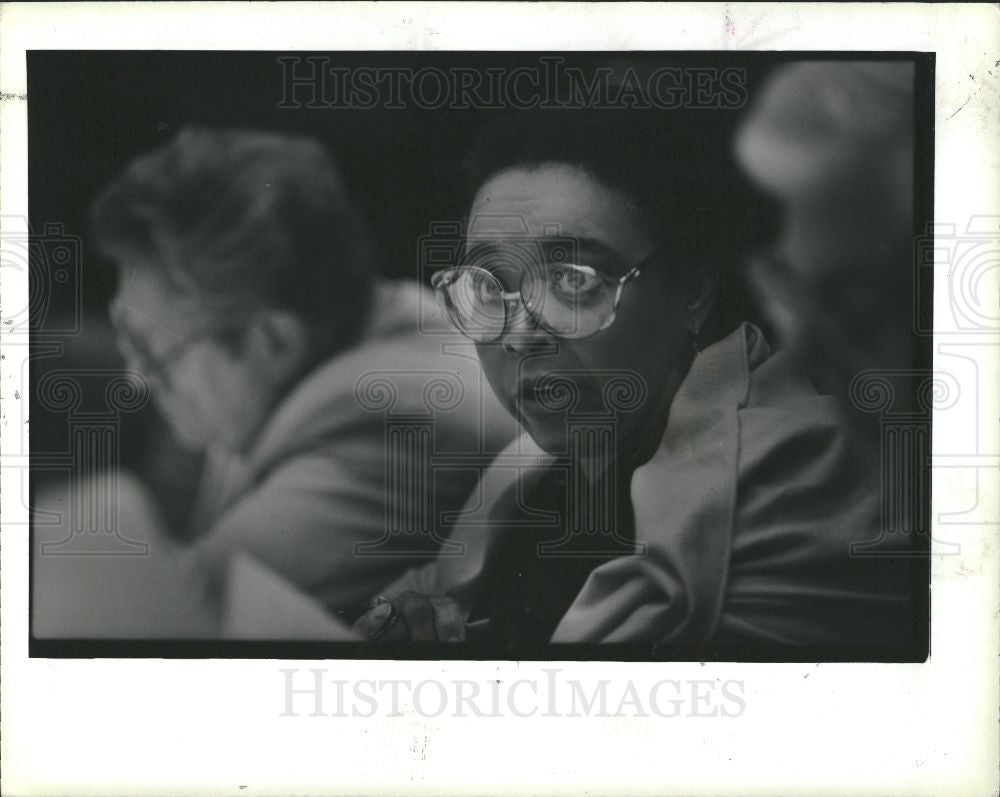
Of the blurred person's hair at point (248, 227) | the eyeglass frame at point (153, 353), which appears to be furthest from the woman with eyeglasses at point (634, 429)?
the eyeglass frame at point (153, 353)

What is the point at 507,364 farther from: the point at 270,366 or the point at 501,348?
the point at 270,366

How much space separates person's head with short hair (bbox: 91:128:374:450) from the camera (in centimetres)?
182

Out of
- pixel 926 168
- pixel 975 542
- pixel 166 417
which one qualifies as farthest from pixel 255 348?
pixel 975 542

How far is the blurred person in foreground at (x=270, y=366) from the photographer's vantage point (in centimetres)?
182

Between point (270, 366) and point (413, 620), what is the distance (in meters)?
0.57

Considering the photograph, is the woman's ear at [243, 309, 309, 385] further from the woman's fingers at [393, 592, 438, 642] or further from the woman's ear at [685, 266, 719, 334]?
the woman's ear at [685, 266, 719, 334]

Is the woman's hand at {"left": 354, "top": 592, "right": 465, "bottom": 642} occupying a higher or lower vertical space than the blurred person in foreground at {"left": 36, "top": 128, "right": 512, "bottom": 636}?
lower

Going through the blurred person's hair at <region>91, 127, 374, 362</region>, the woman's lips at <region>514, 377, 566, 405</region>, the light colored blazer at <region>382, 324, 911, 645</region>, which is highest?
the blurred person's hair at <region>91, 127, 374, 362</region>

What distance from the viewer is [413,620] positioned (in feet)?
6.04

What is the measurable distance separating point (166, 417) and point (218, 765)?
0.70 metres

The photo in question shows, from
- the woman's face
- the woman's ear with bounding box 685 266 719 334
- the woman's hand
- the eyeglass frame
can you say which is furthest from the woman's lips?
the eyeglass frame

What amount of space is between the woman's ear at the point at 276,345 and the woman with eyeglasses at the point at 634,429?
29 cm

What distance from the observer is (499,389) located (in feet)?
5.99

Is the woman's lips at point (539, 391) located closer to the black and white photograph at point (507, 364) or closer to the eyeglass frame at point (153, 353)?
the black and white photograph at point (507, 364)
